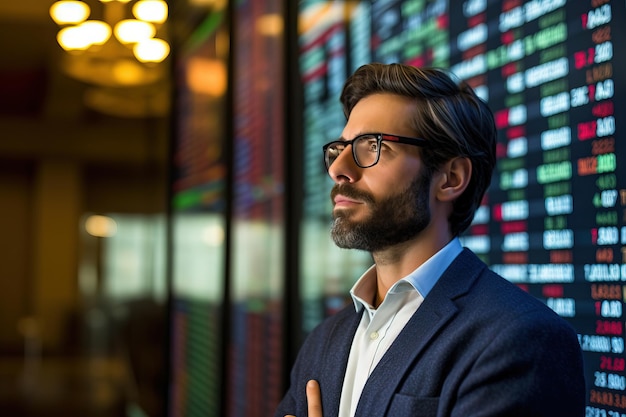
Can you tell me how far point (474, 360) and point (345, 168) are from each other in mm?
461

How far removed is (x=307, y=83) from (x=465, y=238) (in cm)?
100

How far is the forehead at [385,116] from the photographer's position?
1.43 meters

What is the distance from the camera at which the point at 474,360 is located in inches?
45.1

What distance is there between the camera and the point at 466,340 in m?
1.21

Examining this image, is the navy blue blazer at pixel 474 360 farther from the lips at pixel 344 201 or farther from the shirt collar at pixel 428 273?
the lips at pixel 344 201

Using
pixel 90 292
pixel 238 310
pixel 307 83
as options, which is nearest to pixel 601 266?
pixel 307 83

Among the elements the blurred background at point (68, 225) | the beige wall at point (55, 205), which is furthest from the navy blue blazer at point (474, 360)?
the beige wall at point (55, 205)

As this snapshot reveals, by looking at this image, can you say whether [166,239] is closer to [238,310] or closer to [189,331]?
[189,331]

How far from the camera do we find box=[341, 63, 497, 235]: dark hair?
1.41 m

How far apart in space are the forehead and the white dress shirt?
25cm

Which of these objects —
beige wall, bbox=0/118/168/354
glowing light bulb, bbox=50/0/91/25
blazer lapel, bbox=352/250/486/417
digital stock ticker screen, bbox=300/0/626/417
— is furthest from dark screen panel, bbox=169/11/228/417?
beige wall, bbox=0/118/168/354

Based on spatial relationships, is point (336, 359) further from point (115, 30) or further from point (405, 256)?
point (115, 30)

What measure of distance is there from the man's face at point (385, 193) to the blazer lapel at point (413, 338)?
13 cm

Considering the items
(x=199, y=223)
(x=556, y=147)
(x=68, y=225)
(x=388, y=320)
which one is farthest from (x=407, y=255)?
(x=68, y=225)
